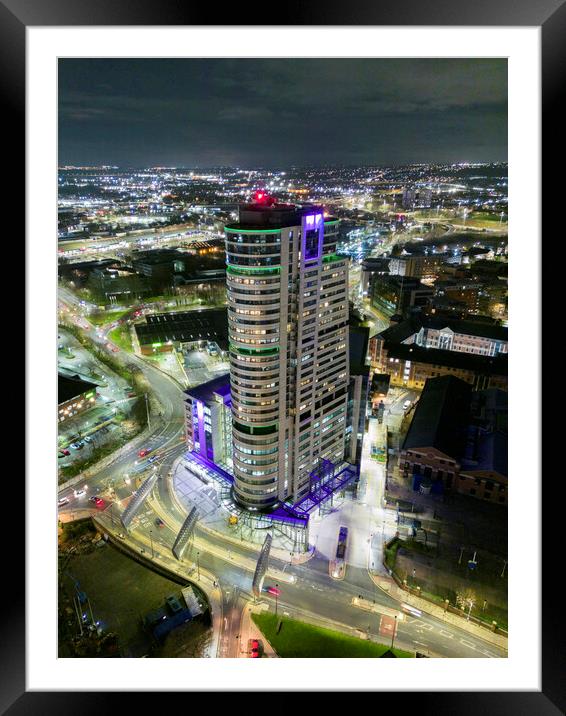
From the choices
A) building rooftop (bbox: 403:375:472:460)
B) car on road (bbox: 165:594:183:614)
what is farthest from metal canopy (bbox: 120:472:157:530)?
building rooftop (bbox: 403:375:472:460)

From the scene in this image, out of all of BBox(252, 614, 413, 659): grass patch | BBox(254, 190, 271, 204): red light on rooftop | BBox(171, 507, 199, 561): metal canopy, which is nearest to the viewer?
BBox(252, 614, 413, 659): grass patch

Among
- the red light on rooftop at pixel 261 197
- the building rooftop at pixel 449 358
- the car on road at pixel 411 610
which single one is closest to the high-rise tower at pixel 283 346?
the red light on rooftop at pixel 261 197

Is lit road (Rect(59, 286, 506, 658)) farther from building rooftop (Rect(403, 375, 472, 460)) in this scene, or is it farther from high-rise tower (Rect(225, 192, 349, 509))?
building rooftop (Rect(403, 375, 472, 460))

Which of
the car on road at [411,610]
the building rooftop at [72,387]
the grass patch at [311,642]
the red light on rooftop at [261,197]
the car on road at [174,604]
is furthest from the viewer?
the building rooftop at [72,387]

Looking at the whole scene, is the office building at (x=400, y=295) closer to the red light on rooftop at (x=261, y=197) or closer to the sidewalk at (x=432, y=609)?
the red light on rooftop at (x=261, y=197)

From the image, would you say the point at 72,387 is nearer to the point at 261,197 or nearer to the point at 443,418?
the point at 261,197

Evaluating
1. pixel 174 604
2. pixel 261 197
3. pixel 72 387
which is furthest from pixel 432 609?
pixel 72 387
